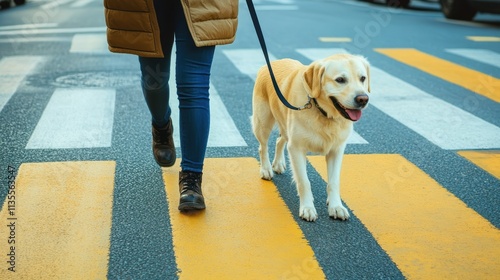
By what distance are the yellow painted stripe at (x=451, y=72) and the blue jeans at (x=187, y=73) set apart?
13.7 ft

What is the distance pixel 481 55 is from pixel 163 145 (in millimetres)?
6558

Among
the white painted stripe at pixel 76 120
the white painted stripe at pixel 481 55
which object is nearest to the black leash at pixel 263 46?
the white painted stripe at pixel 76 120

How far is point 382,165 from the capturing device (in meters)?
5.09

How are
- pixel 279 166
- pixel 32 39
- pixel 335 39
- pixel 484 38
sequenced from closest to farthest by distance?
pixel 279 166 < pixel 32 39 < pixel 335 39 < pixel 484 38

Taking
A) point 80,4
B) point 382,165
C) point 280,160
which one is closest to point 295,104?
point 280,160

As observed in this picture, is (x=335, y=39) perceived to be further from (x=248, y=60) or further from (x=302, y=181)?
(x=302, y=181)

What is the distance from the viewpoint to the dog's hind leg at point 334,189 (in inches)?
159

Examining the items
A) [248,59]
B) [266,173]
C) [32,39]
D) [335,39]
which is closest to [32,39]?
[32,39]

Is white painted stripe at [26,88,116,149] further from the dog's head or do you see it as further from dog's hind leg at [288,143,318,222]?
the dog's head

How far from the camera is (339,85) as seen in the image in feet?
12.9

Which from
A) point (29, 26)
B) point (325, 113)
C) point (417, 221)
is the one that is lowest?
point (29, 26)

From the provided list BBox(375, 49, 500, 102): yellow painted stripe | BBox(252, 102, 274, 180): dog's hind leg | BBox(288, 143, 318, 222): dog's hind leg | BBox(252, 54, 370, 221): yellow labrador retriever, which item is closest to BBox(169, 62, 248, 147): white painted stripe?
BBox(252, 102, 274, 180): dog's hind leg

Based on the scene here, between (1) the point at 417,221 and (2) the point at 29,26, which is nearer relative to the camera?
(1) the point at 417,221

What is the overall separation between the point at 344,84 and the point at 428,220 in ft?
2.90
